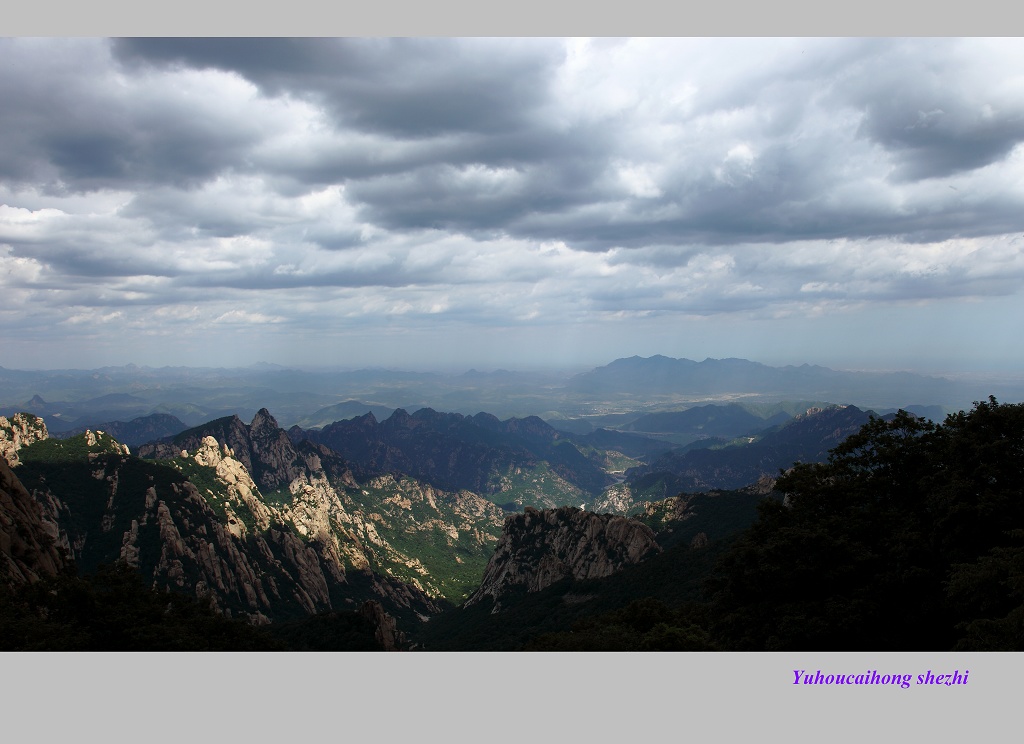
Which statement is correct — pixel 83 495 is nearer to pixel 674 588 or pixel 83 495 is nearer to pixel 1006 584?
pixel 674 588

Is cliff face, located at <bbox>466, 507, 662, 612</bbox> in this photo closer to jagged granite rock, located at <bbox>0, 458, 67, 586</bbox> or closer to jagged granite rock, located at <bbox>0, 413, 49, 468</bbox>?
jagged granite rock, located at <bbox>0, 458, 67, 586</bbox>

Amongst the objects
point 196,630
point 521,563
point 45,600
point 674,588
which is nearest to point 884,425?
point 196,630

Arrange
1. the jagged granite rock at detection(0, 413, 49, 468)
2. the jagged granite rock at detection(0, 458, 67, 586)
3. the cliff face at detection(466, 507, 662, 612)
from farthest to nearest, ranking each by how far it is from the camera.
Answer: the jagged granite rock at detection(0, 413, 49, 468) < the cliff face at detection(466, 507, 662, 612) < the jagged granite rock at detection(0, 458, 67, 586)

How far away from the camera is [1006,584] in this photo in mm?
26359

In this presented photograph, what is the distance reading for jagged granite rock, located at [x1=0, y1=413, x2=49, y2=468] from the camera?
176 meters

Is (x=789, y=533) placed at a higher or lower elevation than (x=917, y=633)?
higher

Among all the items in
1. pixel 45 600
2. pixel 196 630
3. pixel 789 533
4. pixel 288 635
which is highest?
pixel 789 533

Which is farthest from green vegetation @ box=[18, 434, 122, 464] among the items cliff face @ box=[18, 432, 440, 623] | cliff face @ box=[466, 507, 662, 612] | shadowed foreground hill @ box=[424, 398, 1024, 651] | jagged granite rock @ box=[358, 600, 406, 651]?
shadowed foreground hill @ box=[424, 398, 1024, 651]

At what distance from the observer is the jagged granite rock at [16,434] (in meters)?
176

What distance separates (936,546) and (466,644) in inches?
4380

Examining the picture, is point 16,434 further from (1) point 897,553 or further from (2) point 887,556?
(1) point 897,553

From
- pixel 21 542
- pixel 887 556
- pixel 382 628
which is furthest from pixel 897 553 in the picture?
pixel 382 628

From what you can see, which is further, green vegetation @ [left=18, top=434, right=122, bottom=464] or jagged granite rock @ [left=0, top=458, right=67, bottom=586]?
green vegetation @ [left=18, top=434, right=122, bottom=464]

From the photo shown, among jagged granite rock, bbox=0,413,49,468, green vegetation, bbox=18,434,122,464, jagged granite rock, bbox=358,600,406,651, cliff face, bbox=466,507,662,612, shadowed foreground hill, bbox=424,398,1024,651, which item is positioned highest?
shadowed foreground hill, bbox=424,398,1024,651
